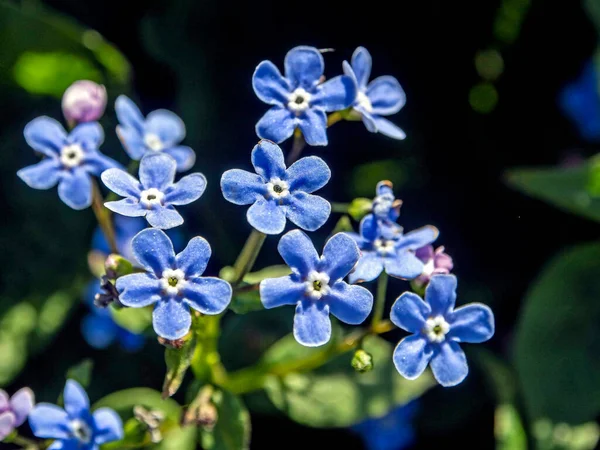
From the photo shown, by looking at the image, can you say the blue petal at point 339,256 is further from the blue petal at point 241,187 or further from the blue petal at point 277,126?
the blue petal at point 277,126

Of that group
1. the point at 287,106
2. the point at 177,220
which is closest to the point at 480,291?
the point at 287,106

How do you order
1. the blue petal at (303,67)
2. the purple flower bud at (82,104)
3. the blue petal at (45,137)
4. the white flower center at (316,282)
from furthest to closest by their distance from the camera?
the purple flower bud at (82,104) < the blue petal at (45,137) < the blue petal at (303,67) < the white flower center at (316,282)

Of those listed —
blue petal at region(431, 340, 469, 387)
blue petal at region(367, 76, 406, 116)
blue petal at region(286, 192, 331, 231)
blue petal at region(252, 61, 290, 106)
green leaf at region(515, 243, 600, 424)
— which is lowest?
green leaf at region(515, 243, 600, 424)

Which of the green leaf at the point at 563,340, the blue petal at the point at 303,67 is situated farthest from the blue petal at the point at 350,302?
the green leaf at the point at 563,340

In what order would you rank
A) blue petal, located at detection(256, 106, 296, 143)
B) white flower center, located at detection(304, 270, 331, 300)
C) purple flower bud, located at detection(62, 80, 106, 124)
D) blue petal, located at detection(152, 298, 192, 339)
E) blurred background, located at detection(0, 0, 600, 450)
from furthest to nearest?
blurred background, located at detection(0, 0, 600, 450)
purple flower bud, located at detection(62, 80, 106, 124)
blue petal, located at detection(256, 106, 296, 143)
white flower center, located at detection(304, 270, 331, 300)
blue petal, located at detection(152, 298, 192, 339)

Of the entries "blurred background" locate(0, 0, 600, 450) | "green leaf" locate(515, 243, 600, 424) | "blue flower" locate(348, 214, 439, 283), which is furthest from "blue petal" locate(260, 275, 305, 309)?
"green leaf" locate(515, 243, 600, 424)

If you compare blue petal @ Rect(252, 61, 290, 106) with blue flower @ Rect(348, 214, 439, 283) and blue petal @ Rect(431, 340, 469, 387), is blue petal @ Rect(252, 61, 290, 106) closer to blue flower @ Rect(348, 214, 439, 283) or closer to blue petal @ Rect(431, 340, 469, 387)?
blue flower @ Rect(348, 214, 439, 283)

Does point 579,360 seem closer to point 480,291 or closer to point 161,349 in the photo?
point 480,291
